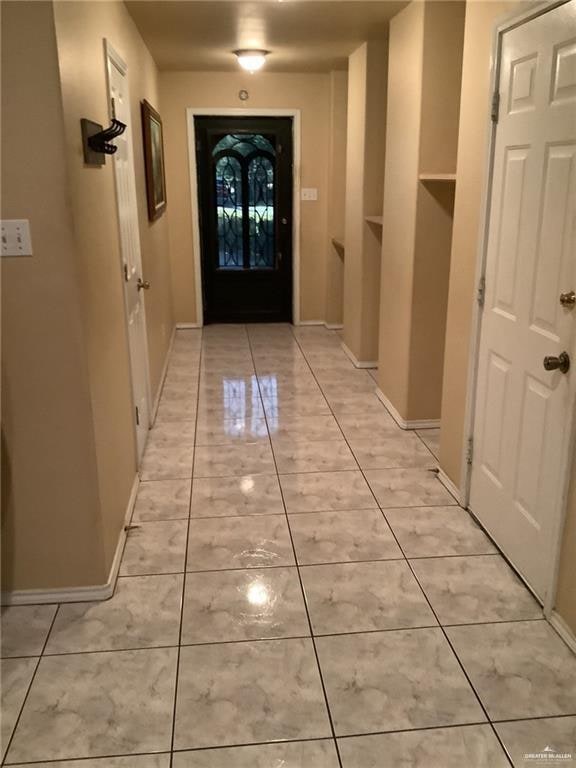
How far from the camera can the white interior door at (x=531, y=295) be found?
203 centimetres

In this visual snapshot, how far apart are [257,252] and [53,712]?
516 cm

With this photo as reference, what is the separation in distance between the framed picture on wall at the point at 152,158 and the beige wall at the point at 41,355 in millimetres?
2265

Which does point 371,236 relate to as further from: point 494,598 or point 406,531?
point 494,598

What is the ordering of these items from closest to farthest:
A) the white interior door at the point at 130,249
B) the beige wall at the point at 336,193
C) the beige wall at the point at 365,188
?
the white interior door at the point at 130,249, the beige wall at the point at 365,188, the beige wall at the point at 336,193

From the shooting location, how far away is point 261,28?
13.2 ft

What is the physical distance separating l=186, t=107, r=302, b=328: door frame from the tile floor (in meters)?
3.22

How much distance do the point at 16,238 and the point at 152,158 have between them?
2.55 m

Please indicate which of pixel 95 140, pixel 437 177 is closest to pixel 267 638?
pixel 95 140

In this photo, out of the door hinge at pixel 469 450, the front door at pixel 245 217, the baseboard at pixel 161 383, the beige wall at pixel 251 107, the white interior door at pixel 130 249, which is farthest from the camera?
the front door at pixel 245 217

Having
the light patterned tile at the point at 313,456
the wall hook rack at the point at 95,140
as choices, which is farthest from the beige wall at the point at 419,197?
the wall hook rack at the point at 95,140

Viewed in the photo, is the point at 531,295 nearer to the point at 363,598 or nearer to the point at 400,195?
the point at 363,598

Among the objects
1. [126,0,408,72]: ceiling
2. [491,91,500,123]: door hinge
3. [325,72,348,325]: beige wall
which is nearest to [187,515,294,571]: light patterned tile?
[491,91,500,123]: door hinge

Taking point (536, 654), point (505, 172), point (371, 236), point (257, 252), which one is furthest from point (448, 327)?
point (257, 252)

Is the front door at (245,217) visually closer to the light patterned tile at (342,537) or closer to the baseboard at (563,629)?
the light patterned tile at (342,537)
